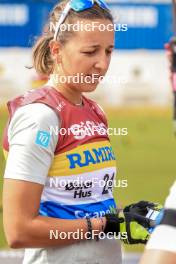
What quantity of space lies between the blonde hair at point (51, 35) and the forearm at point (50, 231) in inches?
25.2

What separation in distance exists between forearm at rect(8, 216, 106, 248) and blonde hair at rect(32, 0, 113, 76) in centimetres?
64

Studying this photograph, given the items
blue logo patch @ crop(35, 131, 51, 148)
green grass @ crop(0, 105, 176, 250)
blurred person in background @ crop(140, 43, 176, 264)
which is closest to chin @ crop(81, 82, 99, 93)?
blue logo patch @ crop(35, 131, 51, 148)

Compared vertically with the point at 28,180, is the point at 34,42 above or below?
above

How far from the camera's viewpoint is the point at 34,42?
12.9ft

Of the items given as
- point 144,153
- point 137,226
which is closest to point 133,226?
point 137,226

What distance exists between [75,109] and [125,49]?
700 inches

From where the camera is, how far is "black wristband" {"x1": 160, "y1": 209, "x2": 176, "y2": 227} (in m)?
2.41

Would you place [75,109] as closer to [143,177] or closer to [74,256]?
[74,256]

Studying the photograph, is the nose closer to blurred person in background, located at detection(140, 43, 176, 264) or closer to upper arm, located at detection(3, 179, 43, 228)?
upper arm, located at detection(3, 179, 43, 228)

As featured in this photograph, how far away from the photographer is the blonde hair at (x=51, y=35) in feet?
12.0

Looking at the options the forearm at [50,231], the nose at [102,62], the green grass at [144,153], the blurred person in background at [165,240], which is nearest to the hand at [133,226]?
the forearm at [50,231]

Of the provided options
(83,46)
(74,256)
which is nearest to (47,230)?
(74,256)
